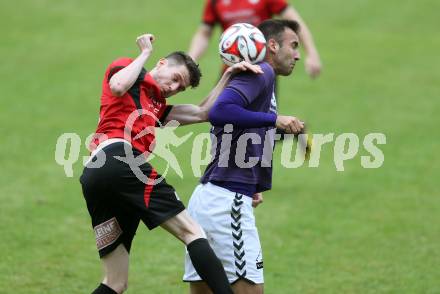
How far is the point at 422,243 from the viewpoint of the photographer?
964cm

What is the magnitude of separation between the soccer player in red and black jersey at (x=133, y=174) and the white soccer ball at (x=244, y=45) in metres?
0.17

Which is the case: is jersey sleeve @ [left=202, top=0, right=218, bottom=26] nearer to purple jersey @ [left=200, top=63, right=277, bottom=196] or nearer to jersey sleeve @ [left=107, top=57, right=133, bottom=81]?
purple jersey @ [left=200, top=63, right=277, bottom=196]

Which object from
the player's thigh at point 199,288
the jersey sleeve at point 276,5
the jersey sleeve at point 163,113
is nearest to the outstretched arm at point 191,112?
the jersey sleeve at point 163,113

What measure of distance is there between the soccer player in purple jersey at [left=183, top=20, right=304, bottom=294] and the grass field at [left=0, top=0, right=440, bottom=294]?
178 cm

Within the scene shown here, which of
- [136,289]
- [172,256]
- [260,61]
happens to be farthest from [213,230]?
[172,256]

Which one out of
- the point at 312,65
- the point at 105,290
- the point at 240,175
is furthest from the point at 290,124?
the point at 312,65

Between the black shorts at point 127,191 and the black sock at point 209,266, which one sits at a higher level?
the black shorts at point 127,191

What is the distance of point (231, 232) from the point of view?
638 centimetres

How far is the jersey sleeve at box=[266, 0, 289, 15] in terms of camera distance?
11.0 meters

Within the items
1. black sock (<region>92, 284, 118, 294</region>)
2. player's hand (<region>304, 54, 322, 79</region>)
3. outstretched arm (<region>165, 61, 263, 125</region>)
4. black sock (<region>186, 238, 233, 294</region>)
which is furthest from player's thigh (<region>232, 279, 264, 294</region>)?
player's hand (<region>304, 54, 322, 79</region>)

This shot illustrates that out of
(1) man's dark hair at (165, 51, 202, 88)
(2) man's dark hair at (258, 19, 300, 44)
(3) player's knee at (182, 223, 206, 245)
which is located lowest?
(3) player's knee at (182, 223, 206, 245)

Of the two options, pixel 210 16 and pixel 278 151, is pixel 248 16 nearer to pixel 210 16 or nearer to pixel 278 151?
pixel 210 16

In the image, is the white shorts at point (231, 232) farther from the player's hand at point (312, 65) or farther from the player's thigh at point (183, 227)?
the player's hand at point (312, 65)

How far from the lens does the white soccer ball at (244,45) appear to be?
21.2 feet
